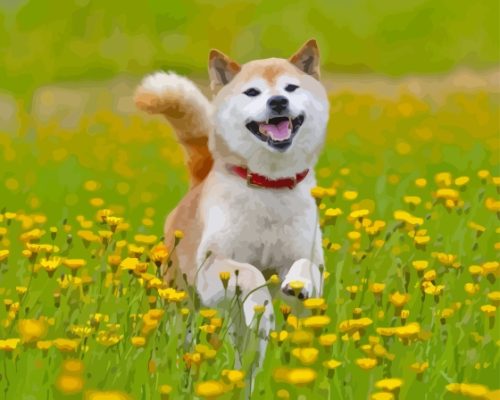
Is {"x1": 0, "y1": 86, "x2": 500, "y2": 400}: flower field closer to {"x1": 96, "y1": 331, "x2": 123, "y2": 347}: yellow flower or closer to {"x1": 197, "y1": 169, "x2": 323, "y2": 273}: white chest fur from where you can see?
{"x1": 96, "y1": 331, "x2": 123, "y2": 347}: yellow flower

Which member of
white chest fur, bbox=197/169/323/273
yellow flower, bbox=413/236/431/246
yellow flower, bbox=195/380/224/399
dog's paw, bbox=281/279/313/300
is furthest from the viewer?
yellow flower, bbox=413/236/431/246

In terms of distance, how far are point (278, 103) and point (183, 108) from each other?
58 cm

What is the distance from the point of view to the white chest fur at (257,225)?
4270 millimetres

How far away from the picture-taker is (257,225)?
430 centimetres

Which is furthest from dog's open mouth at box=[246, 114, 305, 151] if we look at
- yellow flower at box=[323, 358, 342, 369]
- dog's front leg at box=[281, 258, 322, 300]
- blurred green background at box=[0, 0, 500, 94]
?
blurred green background at box=[0, 0, 500, 94]

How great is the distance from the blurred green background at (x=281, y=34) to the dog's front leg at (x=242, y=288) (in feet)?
20.1

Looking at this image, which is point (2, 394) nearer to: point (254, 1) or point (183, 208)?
point (183, 208)

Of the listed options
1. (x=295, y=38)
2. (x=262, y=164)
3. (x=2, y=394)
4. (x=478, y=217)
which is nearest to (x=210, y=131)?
(x=262, y=164)

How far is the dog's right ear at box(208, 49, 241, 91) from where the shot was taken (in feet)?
14.4

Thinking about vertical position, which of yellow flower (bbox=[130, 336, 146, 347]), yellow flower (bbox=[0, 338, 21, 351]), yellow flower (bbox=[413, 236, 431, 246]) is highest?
yellow flower (bbox=[413, 236, 431, 246])

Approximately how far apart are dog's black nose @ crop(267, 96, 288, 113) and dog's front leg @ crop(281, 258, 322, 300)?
1.85 feet

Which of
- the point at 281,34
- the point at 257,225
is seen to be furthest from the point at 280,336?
the point at 281,34

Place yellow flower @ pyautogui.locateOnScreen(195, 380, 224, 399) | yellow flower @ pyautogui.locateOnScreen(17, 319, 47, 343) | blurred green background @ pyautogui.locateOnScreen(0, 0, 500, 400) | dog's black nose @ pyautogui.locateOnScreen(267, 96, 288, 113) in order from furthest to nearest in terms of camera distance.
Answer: dog's black nose @ pyautogui.locateOnScreen(267, 96, 288, 113) < blurred green background @ pyautogui.locateOnScreen(0, 0, 500, 400) < yellow flower @ pyautogui.locateOnScreen(17, 319, 47, 343) < yellow flower @ pyautogui.locateOnScreen(195, 380, 224, 399)

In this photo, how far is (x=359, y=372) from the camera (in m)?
3.44
